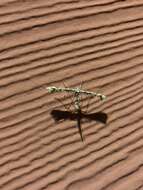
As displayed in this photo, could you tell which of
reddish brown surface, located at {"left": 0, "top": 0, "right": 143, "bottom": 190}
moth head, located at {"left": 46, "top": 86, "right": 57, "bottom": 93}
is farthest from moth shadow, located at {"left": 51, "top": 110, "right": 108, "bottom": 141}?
moth head, located at {"left": 46, "top": 86, "right": 57, "bottom": 93}

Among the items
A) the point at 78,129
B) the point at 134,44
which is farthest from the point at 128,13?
the point at 78,129

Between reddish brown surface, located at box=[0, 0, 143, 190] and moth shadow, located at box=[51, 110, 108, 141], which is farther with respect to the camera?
moth shadow, located at box=[51, 110, 108, 141]

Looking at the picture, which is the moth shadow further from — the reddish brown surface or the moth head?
the moth head

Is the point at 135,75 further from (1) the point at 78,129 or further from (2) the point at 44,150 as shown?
(2) the point at 44,150

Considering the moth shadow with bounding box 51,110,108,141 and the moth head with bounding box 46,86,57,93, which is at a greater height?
the moth head with bounding box 46,86,57,93

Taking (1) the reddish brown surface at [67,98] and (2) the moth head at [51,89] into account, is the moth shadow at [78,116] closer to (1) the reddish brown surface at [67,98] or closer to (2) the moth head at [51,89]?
(1) the reddish brown surface at [67,98]

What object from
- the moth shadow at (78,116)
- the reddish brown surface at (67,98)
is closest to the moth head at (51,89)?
the reddish brown surface at (67,98)

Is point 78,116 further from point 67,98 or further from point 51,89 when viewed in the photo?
point 51,89
